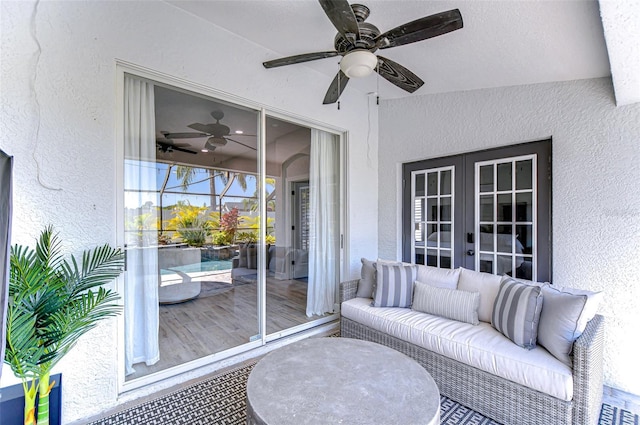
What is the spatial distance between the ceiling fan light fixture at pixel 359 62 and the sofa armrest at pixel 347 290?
2.06m

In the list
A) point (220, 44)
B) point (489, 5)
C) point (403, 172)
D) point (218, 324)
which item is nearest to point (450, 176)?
point (403, 172)

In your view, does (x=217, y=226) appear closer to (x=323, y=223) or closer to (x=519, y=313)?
(x=323, y=223)

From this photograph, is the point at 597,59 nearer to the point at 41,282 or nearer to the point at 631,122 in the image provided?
the point at 631,122

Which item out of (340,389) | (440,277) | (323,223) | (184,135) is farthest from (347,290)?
(184,135)

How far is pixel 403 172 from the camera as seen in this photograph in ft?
12.9

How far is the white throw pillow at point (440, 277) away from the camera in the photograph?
267 centimetres

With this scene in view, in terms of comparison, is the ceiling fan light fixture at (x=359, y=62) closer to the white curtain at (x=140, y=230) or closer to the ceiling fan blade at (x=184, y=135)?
the white curtain at (x=140, y=230)

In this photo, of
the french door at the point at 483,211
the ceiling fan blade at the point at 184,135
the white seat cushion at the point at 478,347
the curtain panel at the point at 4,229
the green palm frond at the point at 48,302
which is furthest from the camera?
the ceiling fan blade at the point at 184,135

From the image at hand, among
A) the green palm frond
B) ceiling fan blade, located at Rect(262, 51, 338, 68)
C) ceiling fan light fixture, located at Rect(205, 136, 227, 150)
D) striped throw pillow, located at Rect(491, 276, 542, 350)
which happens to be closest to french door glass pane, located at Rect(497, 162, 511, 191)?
striped throw pillow, located at Rect(491, 276, 542, 350)

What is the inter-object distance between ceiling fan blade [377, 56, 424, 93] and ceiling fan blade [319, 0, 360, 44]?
37cm

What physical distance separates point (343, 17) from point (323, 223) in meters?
2.55

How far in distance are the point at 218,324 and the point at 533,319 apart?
2.99 metres

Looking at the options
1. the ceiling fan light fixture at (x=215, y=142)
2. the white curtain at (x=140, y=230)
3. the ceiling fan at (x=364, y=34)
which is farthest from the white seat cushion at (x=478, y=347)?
the ceiling fan light fixture at (x=215, y=142)

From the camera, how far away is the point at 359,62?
1857 mm
